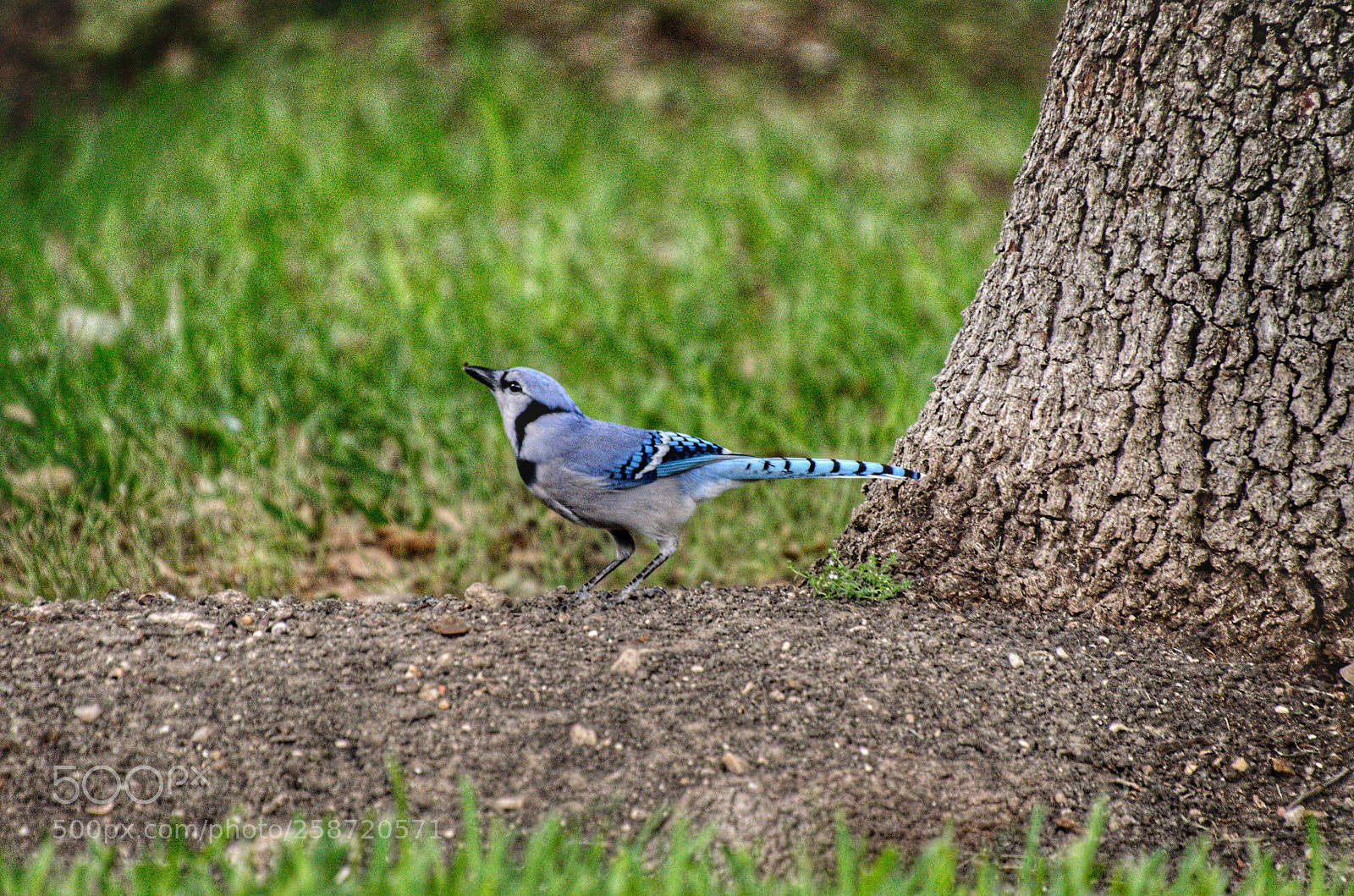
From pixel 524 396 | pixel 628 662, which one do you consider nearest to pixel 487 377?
pixel 524 396

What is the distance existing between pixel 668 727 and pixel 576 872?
49cm

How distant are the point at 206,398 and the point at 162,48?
4537 mm

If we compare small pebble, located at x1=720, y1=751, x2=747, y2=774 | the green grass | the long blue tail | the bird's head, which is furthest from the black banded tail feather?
the green grass

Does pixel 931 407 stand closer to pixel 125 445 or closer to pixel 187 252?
pixel 125 445

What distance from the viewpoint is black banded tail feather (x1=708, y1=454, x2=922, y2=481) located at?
10.1ft

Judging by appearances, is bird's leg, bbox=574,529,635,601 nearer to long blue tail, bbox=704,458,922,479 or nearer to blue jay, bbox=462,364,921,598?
blue jay, bbox=462,364,921,598

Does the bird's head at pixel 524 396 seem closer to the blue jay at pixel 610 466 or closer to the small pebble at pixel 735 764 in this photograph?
the blue jay at pixel 610 466

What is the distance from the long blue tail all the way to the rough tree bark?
200 millimetres

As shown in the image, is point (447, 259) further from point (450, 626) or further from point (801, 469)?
point (450, 626)

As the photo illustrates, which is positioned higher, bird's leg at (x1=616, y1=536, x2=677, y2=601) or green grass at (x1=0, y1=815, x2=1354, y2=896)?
bird's leg at (x1=616, y1=536, x2=677, y2=601)

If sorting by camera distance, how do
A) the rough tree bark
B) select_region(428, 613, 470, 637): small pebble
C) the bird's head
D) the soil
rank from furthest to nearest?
the bird's head
select_region(428, 613, 470, 637): small pebble
the rough tree bark
the soil

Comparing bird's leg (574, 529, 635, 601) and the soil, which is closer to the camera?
the soil

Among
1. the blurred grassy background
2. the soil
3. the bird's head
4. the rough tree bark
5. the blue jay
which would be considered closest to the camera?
the soil

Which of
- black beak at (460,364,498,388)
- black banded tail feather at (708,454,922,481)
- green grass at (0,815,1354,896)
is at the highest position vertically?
black beak at (460,364,498,388)
